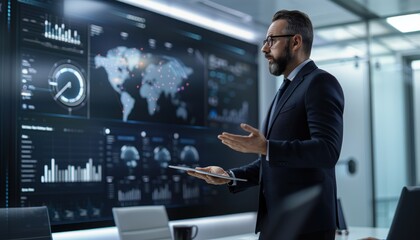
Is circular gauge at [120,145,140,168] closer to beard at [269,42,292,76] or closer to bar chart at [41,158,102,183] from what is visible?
bar chart at [41,158,102,183]

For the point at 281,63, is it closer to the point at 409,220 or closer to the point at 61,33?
the point at 409,220

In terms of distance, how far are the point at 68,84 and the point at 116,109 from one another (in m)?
0.50

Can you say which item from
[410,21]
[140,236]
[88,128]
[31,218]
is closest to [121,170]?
[88,128]

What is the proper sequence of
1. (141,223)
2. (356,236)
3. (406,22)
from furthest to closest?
(406,22)
(356,236)
(141,223)

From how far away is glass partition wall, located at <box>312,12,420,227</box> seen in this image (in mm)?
5867

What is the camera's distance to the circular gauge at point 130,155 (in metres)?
4.50

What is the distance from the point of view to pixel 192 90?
17.2 feet

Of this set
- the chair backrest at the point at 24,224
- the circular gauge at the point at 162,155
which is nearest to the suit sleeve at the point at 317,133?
the chair backrest at the point at 24,224

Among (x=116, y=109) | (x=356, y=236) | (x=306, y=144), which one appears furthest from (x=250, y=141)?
(x=116, y=109)

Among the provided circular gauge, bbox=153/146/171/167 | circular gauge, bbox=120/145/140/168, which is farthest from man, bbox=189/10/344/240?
circular gauge, bbox=153/146/171/167

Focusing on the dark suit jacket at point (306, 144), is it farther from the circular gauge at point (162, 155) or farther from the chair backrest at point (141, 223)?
the circular gauge at point (162, 155)

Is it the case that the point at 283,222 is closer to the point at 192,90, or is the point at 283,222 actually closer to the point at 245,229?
the point at 192,90

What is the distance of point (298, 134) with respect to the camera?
6.88ft

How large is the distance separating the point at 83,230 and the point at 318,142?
8.71 ft
